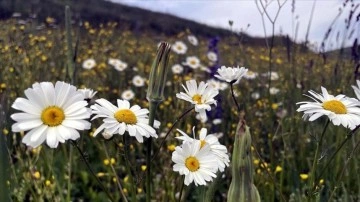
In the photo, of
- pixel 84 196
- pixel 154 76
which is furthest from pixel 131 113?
pixel 84 196

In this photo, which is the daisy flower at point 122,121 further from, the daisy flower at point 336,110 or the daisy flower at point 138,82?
the daisy flower at point 138,82

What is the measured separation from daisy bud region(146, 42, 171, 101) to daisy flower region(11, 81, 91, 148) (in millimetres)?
172

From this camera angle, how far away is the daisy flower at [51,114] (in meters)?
0.84

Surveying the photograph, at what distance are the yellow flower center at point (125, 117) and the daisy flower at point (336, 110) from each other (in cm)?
38

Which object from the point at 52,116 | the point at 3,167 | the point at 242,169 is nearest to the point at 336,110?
the point at 242,169

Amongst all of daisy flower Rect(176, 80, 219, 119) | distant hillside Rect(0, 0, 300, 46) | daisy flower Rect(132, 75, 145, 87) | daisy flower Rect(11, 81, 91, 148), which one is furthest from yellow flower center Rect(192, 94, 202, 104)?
distant hillside Rect(0, 0, 300, 46)

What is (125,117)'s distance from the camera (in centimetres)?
105

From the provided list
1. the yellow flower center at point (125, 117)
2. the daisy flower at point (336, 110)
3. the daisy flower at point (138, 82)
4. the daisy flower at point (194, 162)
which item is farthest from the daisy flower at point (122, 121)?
the daisy flower at point (138, 82)

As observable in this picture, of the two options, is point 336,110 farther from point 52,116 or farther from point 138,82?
point 138,82

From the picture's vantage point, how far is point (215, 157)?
1.13 m

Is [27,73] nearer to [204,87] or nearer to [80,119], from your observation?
[204,87]

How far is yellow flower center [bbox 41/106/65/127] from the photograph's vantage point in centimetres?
88

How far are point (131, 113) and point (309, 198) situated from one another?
0.46 meters

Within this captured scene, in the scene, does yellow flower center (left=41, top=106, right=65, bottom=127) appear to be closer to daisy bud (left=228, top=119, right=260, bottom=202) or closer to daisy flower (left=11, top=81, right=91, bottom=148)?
daisy flower (left=11, top=81, right=91, bottom=148)
